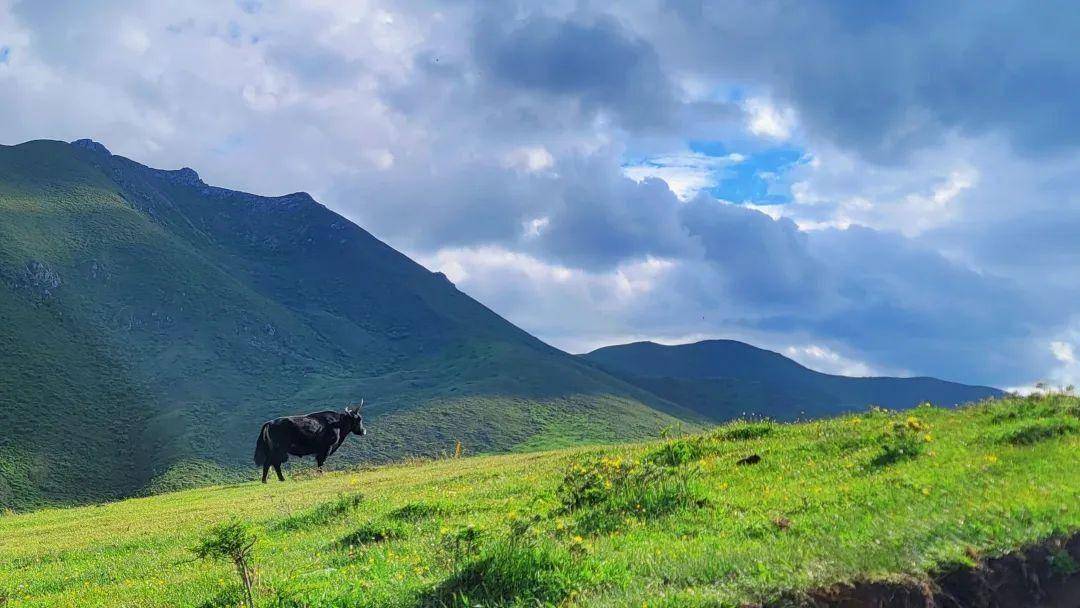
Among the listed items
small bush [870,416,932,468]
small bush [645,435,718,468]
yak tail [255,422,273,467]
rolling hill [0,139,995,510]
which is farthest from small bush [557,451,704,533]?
rolling hill [0,139,995,510]

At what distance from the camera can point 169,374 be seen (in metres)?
125

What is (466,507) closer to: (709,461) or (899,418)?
(709,461)

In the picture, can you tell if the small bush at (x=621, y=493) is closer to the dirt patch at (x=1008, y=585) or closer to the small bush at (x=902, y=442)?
the small bush at (x=902, y=442)

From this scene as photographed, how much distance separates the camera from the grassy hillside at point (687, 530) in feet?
27.5

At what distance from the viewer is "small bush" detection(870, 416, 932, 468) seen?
1277 centimetres

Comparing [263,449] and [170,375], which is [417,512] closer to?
[263,449]

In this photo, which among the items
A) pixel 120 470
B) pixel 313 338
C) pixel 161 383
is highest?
pixel 313 338

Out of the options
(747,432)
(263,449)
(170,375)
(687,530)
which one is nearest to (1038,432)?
(747,432)

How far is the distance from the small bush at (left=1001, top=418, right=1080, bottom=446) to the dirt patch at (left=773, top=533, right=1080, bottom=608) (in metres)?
4.24

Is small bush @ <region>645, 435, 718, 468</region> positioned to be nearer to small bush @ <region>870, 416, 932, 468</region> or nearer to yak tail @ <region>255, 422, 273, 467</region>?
small bush @ <region>870, 416, 932, 468</region>

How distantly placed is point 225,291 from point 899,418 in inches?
6488

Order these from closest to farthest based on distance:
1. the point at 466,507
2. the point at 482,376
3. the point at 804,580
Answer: the point at 804,580 < the point at 466,507 < the point at 482,376

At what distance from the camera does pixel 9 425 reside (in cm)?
9406

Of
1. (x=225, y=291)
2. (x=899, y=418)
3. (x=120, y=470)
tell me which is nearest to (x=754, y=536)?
(x=899, y=418)
